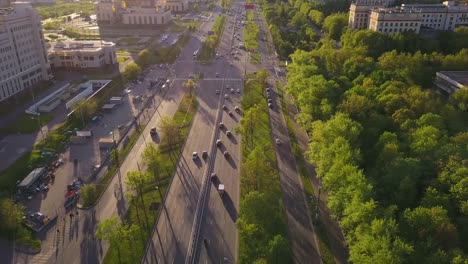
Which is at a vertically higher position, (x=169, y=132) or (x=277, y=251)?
(x=169, y=132)

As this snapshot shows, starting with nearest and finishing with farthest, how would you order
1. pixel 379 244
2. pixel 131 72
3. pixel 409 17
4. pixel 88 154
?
pixel 379 244 → pixel 88 154 → pixel 131 72 → pixel 409 17

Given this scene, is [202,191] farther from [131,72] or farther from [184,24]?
[184,24]

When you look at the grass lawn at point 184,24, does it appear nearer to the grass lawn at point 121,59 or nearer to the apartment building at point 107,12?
the apartment building at point 107,12

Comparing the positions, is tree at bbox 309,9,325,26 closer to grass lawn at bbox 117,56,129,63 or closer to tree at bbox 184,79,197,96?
grass lawn at bbox 117,56,129,63

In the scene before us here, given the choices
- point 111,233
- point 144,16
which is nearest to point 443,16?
Answer: point 144,16

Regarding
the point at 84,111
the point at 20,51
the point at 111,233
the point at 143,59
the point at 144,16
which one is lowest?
the point at 111,233

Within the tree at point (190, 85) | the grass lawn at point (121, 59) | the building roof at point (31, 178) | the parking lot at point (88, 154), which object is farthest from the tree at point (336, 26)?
the building roof at point (31, 178)
